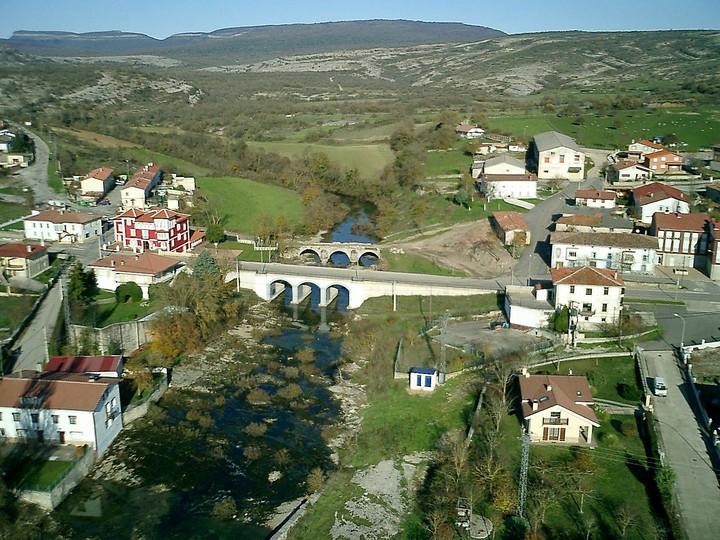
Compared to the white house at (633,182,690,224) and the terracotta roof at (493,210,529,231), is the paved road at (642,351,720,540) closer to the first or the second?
the terracotta roof at (493,210,529,231)

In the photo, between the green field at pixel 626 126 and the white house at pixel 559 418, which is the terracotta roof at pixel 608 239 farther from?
the green field at pixel 626 126

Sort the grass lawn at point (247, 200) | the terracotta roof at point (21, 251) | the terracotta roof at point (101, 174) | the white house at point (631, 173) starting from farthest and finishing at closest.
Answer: the terracotta roof at point (101, 174) → the grass lawn at point (247, 200) → the white house at point (631, 173) → the terracotta roof at point (21, 251)

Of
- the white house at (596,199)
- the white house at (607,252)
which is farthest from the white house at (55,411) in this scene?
the white house at (596,199)

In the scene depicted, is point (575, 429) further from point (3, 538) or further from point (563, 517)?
point (3, 538)

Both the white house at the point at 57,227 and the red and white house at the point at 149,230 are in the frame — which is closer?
the red and white house at the point at 149,230

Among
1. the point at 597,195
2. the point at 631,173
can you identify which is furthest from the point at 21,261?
the point at 631,173

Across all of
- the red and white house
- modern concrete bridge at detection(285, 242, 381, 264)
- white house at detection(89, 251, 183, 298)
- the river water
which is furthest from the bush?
modern concrete bridge at detection(285, 242, 381, 264)
